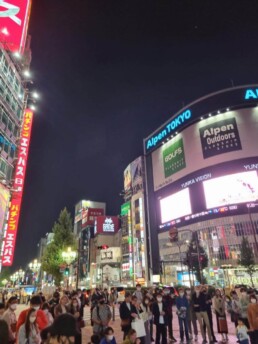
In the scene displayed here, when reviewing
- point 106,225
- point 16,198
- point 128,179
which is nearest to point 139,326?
point 16,198

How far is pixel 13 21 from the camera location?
1096 inches

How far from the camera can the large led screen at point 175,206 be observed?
213 ft

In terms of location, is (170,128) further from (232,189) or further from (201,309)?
(201,309)

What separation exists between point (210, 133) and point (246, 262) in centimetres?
3417

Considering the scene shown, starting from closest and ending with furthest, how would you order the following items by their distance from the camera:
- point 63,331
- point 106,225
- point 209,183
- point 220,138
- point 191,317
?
point 63,331 < point 191,317 < point 209,183 < point 220,138 < point 106,225

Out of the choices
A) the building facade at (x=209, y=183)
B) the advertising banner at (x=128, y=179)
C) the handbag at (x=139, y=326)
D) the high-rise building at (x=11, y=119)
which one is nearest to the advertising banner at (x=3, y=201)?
the high-rise building at (x=11, y=119)

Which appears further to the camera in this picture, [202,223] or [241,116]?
[241,116]

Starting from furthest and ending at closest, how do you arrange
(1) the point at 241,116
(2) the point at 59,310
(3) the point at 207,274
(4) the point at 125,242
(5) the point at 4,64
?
1. (4) the point at 125,242
2. (1) the point at 241,116
3. (3) the point at 207,274
4. (5) the point at 4,64
5. (2) the point at 59,310

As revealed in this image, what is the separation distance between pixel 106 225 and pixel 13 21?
82957 mm

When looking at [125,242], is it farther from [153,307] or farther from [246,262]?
[153,307]

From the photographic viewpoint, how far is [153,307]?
31.6 ft

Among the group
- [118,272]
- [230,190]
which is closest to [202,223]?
[230,190]

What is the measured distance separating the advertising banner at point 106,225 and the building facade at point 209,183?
1146 inches

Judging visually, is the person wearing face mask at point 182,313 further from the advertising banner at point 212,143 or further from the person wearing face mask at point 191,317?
the advertising banner at point 212,143
